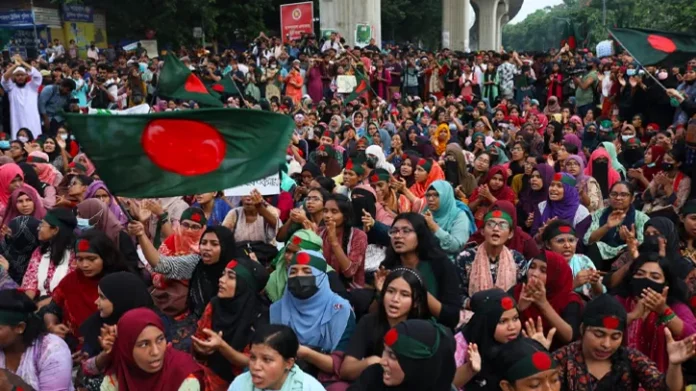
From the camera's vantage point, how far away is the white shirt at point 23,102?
11.3 m

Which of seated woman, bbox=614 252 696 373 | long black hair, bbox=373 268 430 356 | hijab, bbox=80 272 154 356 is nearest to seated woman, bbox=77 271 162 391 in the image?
hijab, bbox=80 272 154 356

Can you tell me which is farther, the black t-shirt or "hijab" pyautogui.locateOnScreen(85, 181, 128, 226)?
"hijab" pyautogui.locateOnScreen(85, 181, 128, 226)

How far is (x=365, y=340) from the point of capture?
360 cm

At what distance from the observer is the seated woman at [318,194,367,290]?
481 centimetres

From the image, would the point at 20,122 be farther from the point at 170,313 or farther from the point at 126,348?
the point at 126,348

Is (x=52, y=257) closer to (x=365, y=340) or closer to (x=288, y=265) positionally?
(x=288, y=265)

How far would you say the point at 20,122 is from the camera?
11.4m

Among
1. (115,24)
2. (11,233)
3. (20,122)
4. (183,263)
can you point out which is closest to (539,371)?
(183,263)

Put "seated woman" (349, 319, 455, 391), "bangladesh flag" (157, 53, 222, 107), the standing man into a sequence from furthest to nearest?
the standing man, "bangladesh flag" (157, 53, 222, 107), "seated woman" (349, 319, 455, 391)

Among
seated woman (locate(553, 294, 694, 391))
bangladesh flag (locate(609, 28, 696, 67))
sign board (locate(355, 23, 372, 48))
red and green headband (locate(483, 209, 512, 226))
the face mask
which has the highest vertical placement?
sign board (locate(355, 23, 372, 48))

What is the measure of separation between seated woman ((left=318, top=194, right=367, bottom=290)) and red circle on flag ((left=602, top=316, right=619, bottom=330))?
1.94 metres

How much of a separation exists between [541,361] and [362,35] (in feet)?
64.4

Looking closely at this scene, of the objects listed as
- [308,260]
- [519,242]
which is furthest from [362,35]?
[308,260]

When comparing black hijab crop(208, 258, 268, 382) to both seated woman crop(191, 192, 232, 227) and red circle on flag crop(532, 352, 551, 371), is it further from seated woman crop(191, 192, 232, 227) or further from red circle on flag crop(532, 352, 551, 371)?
seated woman crop(191, 192, 232, 227)
